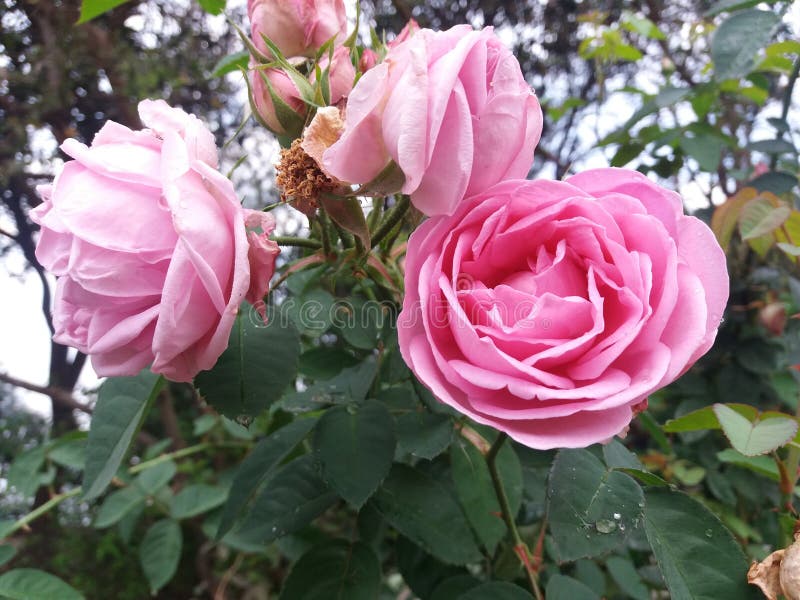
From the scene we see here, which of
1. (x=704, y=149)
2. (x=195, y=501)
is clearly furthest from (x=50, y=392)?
(x=704, y=149)

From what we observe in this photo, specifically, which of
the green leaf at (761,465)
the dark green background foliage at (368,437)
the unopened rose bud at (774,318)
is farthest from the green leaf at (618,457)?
the unopened rose bud at (774,318)

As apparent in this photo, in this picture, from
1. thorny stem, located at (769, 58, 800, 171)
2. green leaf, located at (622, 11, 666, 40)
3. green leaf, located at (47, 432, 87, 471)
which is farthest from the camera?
green leaf, located at (622, 11, 666, 40)

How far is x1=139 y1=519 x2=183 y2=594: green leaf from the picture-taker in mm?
905

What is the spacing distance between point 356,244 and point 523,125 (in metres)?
0.15

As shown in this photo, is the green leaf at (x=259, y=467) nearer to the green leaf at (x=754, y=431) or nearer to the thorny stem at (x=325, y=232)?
the thorny stem at (x=325, y=232)

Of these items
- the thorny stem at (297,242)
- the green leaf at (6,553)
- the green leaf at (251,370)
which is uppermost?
the thorny stem at (297,242)

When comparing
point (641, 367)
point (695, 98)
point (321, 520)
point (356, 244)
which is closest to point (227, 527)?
point (356, 244)

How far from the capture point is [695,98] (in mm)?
966

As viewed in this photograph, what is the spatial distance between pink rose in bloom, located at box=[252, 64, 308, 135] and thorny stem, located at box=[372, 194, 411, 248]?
0.10 meters

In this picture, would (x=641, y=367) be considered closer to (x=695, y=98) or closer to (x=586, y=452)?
(x=586, y=452)

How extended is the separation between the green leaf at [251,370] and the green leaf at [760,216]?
0.51 metres

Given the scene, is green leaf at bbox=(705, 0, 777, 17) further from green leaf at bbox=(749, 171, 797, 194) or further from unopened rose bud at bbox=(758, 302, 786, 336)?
unopened rose bud at bbox=(758, 302, 786, 336)

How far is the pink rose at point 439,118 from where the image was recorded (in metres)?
0.33

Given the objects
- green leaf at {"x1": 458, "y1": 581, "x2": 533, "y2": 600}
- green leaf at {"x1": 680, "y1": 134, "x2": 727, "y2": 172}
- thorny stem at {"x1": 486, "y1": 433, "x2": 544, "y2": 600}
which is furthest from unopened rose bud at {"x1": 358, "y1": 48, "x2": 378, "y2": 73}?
green leaf at {"x1": 680, "y1": 134, "x2": 727, "y2": 172}
